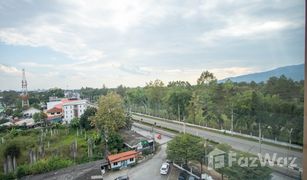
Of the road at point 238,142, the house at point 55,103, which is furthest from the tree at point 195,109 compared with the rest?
the house at point 55,103

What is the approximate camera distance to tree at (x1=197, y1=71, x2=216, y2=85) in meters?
2.67

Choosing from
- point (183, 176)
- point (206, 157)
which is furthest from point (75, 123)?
point (206, 157)

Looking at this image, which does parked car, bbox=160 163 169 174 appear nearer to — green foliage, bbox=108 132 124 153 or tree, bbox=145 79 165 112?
green foliage, bbox=108 132 124 153

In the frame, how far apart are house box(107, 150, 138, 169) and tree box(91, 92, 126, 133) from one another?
475 mm

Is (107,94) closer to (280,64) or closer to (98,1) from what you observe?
(98,1)

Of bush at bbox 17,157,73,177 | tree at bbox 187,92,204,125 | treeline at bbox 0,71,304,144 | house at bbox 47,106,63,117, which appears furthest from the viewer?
tree at bbox 187,92,204,125

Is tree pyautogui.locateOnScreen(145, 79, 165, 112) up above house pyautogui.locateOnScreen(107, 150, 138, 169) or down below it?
above

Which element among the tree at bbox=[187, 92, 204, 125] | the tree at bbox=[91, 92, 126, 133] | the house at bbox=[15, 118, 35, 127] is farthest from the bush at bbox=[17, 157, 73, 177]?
the tree at bbox=[187, 92, 204, 125]

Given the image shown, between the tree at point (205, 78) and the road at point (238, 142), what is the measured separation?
62 cm

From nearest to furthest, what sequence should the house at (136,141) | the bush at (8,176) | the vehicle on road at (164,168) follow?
the bush at (8,176)
the vehicle on road at (164,168)
the house at (136,141)

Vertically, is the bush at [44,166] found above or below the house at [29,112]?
below

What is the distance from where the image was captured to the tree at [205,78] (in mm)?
2671

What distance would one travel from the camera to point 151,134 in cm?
331

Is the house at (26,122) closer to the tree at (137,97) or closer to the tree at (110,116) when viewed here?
the tree at (110,116)
